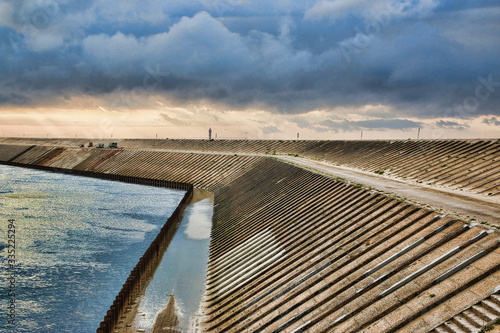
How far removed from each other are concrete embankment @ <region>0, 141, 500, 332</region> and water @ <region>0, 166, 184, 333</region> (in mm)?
5757

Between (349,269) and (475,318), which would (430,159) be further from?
(475,318)

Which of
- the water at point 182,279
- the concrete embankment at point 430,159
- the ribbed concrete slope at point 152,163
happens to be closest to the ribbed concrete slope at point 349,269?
the water at point 182,279

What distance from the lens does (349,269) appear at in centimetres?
1457

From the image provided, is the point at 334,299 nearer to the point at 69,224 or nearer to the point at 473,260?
the point at 473,260

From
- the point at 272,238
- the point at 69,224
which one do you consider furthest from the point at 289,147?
the point at 272,238

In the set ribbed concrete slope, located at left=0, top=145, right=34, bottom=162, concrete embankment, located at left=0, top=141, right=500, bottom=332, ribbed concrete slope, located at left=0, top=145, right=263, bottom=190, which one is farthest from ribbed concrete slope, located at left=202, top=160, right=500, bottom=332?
ribbed concrete slope, located at left=0, top=145, right=34, bottom=162

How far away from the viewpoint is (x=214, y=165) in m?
64.4

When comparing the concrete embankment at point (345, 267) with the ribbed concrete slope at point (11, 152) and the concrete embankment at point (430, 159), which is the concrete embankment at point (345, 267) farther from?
the ribbed concrete slope at point (11, 152)

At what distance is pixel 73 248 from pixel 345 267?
21692 millimetres

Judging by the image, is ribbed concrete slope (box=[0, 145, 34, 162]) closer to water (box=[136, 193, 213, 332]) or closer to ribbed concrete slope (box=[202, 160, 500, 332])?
water (box=[136, 193, 213, 332])

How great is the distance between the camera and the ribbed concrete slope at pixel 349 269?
433 inches

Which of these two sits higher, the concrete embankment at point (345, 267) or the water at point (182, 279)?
the concrete embankment at point (345, 267)

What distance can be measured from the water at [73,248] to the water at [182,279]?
201 centimetres

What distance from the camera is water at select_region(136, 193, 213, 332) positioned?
17352 mm
